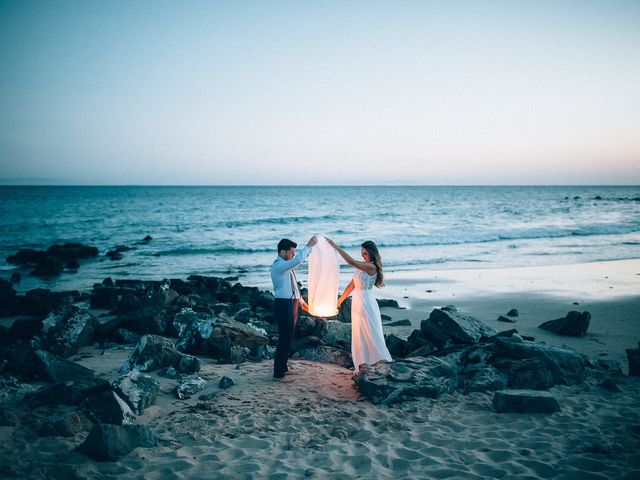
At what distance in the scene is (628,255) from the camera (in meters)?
24.1

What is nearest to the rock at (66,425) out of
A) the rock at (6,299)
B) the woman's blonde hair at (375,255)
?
the woman's blonde hair at (375,255)

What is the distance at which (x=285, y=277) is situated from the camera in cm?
728

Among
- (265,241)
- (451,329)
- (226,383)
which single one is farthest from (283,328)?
(265,241)

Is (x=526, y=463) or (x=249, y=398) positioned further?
(x=249, y=398)

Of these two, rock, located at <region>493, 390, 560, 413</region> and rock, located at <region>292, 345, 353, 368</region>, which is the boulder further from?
rock, located at <region>493, 390, 560, 413</region>

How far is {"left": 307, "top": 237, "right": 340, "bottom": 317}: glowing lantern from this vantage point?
7082 mm

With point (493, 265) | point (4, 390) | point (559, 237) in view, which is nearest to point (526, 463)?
point (4, 390)

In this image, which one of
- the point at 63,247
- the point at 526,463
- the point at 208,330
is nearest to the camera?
the point at 526,463

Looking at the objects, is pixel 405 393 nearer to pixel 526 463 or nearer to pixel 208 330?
pixel 526 463

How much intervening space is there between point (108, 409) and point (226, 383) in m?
1.87

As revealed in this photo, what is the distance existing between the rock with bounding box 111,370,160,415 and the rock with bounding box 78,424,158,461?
94 cm

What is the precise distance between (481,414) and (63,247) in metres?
29.7

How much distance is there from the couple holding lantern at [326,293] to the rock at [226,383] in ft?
2.54

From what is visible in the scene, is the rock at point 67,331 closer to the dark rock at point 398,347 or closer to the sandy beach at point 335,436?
the sandy beach at point 335,436
